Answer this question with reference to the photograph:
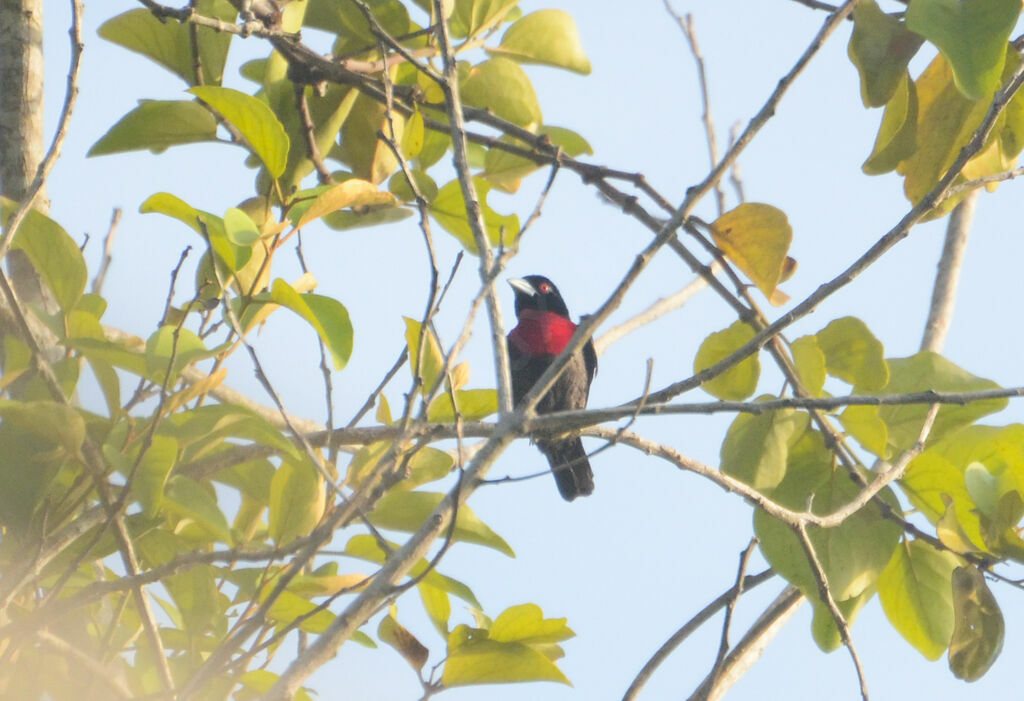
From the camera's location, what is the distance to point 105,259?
2668mm

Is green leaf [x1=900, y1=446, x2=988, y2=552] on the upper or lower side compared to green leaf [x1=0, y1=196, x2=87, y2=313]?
lower

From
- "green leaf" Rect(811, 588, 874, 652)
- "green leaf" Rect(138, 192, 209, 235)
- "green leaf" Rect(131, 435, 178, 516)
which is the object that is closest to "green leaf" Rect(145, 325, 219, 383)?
"green leaf" Rect(131, 435, 178, 516)

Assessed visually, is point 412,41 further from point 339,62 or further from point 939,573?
point 939,573

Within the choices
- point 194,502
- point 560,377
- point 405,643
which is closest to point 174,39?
point 194,502

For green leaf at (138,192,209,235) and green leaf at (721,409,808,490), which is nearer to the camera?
green leaf at (138,192,209,235)

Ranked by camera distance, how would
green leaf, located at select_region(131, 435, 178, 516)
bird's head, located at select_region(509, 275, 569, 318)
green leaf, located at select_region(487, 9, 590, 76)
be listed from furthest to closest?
bird's head, located at select_region(509, 275, 569, 318) < green leaf, located at select_region(487, 9, 590, 76) < green leaf, located at select_region(131, 435, 178, 516)

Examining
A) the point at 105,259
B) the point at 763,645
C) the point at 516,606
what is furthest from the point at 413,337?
the point at 763,645

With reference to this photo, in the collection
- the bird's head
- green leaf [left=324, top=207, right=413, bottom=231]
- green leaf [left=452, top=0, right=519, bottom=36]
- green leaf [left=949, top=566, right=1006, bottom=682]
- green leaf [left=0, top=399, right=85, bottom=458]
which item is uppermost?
the bird's head

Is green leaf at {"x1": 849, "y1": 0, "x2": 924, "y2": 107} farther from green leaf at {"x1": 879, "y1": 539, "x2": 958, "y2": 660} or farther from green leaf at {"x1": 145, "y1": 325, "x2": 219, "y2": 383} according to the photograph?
green leaf at {"x1": 145, "y1": 325, "x2": 219, "y2": 383}

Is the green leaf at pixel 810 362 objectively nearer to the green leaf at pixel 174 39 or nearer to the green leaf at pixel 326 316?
the green leaf at pixel 326 316

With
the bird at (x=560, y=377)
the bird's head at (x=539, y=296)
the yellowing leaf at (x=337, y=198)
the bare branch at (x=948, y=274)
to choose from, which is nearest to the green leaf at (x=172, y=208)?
the yellowing leaf at (x=337, y=198)

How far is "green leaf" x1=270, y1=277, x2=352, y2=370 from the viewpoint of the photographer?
64.1 inches

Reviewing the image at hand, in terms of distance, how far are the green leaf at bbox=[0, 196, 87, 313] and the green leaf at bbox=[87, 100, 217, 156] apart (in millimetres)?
333

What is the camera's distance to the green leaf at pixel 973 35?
172 centimetres
